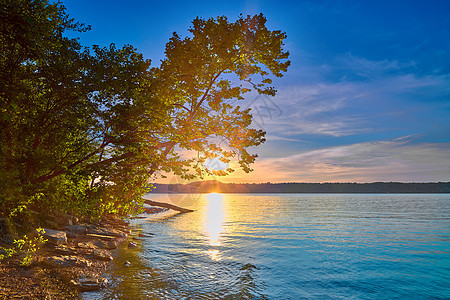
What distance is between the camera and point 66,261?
1311cm

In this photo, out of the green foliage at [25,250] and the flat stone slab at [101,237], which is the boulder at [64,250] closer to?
the green foliage at [25,250]

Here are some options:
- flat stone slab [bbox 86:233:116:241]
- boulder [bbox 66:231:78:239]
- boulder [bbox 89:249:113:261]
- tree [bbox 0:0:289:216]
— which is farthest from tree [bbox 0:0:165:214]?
flat stone slab [bbox 86:233:116:241]

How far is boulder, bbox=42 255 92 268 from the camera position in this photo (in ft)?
41.5

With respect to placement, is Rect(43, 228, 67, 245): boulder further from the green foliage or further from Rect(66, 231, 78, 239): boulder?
Rect(66, 231, 78, 239): boulder

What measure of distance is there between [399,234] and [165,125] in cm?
3170

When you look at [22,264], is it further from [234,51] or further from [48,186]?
[234,51]

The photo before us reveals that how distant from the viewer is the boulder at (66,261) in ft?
41.5

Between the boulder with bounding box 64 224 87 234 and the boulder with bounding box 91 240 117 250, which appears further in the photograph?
the boulder with bounding box 64 224 87 234

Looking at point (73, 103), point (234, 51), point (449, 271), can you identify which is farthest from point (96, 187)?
point (449, 271)

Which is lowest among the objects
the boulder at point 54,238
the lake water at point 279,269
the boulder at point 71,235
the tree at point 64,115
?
the lake water at point 279,269

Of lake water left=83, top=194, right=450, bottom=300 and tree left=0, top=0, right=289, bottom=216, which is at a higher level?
tree left=0, top=0, right=289, bottom=216

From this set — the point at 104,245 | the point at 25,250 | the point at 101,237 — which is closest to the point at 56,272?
the point at 25,250

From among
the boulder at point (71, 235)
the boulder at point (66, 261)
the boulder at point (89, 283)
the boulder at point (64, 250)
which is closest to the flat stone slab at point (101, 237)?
the boulder at point (71, 235)

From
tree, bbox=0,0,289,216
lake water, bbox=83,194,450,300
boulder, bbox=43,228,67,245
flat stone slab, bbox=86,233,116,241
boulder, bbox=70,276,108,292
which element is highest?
tree, bbox=0,0,289,216
